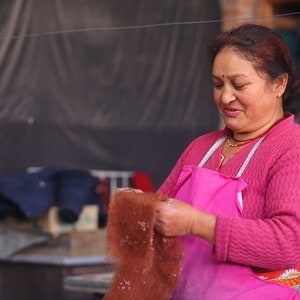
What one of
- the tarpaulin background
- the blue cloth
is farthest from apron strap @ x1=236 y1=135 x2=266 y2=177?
the tarpaulin background

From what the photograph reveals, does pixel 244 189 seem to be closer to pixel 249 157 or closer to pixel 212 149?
pixel 249 157

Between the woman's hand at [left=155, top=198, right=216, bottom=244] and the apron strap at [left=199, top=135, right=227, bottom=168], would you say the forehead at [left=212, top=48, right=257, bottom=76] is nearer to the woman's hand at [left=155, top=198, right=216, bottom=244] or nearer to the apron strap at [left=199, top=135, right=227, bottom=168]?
the apron strap at [left=199, top=135, right=227, bottom=168]

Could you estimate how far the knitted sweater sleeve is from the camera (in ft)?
6.96

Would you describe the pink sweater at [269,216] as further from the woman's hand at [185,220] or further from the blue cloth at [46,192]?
the blue cloth at [46,192]

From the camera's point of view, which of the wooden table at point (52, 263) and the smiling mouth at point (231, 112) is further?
the wooden table at point (52, 263)

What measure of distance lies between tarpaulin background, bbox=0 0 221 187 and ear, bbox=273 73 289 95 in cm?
342

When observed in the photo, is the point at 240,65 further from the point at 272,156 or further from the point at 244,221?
the point at 244,221

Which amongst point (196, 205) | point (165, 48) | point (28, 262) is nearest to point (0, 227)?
point (28, 262)

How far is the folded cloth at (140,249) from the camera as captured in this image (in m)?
2.20

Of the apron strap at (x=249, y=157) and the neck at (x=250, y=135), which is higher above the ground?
the neck at (x=250, y=135)

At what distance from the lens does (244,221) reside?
2.15 metres

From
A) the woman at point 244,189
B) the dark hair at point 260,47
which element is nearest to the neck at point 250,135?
the woman at point 244,189

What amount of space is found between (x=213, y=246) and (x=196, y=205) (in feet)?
0.42

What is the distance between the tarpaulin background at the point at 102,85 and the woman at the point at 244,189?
11.2 ft
